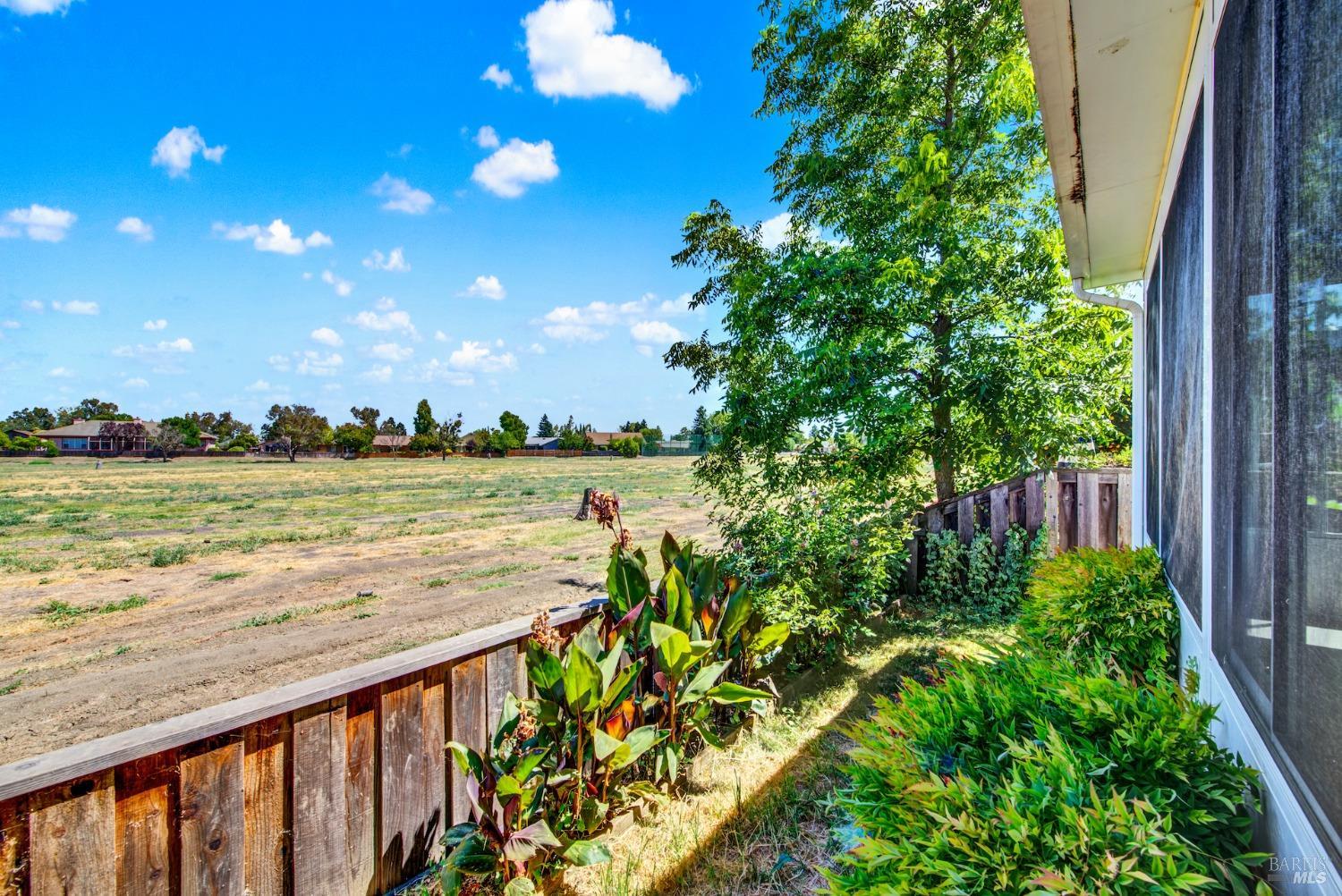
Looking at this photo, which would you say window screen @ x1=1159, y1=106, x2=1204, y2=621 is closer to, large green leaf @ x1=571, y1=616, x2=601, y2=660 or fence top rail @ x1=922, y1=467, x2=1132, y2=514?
large green leaf @ x1=571, y1=616, x2=601, y2=660

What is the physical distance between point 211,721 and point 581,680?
1.03m

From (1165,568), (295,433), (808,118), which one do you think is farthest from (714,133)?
(295,433)

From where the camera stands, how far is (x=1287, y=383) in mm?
895

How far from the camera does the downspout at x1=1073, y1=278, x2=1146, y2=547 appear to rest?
11.5ft

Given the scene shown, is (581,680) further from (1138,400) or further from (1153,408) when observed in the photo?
(1138,400)

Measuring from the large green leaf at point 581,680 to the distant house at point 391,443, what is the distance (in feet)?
249

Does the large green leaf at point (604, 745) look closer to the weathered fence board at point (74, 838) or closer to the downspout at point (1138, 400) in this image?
the weathered fence board at point (74, 838)

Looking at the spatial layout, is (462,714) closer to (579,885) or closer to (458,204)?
(579,885)

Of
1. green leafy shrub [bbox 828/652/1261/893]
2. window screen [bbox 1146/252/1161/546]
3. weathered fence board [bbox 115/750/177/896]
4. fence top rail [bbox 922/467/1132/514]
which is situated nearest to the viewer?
green leafy shrub [bbox 828/652/1261/893]

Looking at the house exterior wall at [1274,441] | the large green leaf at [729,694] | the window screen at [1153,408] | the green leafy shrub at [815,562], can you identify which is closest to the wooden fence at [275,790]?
the large green leaf at [729,694]

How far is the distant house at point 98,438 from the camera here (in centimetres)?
6775

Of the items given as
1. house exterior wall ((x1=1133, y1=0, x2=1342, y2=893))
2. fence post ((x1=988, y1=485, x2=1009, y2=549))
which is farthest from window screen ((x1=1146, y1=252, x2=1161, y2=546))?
fence post ((x1=988, y1=485, x2=1009, y2=549))

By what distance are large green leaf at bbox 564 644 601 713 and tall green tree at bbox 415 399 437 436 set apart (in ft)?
232

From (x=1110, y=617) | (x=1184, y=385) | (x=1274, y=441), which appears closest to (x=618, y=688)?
(x=1110, y=617)
